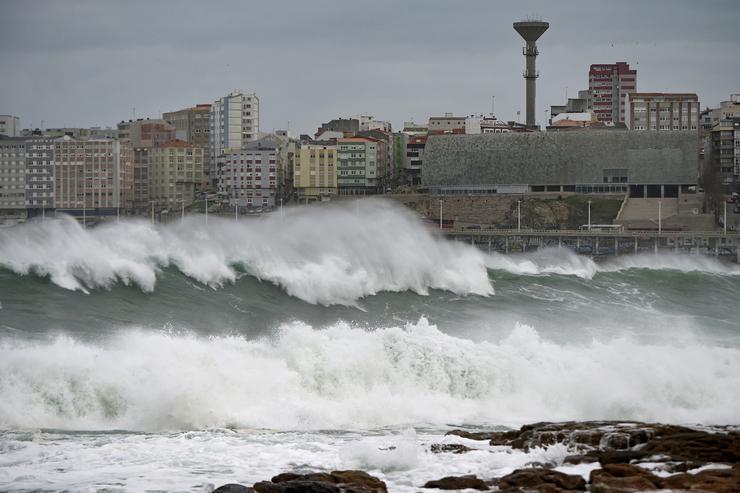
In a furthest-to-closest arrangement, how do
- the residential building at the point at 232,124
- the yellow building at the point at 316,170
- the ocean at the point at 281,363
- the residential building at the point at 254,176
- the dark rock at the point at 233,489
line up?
the residential building at the point at 232,124 < the residential building at the point at 254,176 < the yellow building at the point at 316,170 < the ocean at the point at 281,363 < the dark rock at the point at 233,489

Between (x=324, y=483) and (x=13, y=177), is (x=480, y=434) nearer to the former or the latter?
(x=324, y=483)

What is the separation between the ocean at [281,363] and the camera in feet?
63.6

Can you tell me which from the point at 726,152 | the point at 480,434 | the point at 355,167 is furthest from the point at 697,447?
the point at 355,167

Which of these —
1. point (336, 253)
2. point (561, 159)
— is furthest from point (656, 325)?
point (561, 159)

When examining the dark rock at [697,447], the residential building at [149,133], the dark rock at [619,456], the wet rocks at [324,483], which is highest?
the residential building at [149,133]

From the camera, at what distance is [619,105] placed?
177 m

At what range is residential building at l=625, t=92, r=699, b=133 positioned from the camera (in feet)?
447

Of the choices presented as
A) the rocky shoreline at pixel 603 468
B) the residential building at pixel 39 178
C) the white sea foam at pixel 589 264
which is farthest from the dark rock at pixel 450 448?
the residential building at pixel 39 178

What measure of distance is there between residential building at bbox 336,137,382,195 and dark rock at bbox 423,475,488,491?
10028 cm

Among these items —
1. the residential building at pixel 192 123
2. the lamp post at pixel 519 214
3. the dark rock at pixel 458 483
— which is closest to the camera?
the dark rock at pixel 458 483

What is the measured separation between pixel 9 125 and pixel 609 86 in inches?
3310

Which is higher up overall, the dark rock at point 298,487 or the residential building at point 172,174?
the residential building at point 172,174

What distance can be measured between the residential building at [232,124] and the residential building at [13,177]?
21336 millimetres

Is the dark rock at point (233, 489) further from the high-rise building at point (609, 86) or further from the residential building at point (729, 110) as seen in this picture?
the high-rise building at point (609, 86)
